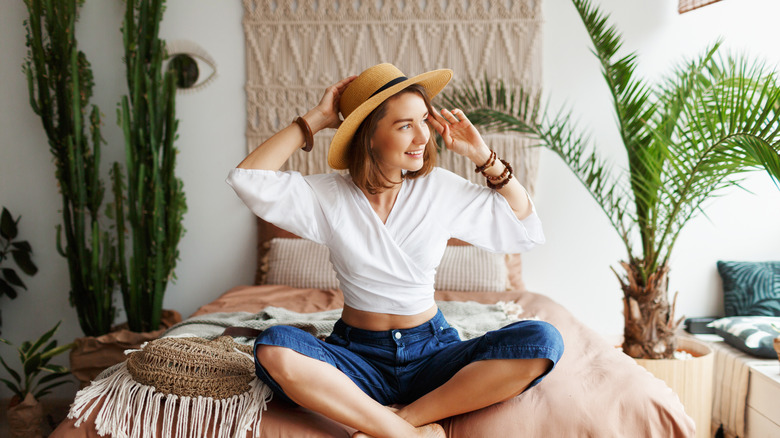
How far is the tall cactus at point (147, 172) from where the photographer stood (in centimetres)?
265

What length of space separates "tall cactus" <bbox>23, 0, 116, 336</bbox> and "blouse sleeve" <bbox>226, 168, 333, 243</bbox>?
5.37 ft

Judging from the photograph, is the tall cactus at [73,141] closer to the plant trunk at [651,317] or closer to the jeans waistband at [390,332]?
the jeans waistband at [390,332]

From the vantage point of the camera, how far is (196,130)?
3082mm

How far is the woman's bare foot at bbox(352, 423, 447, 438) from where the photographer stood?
1.24 metres

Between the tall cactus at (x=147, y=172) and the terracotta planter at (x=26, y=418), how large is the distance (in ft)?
1.81

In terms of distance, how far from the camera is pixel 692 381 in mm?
2184

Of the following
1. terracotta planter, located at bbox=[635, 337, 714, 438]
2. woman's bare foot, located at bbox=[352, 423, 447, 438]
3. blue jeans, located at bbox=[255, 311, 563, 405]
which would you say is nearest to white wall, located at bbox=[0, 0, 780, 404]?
terracotta planter, located at bbox=[635, 337, 714, 438]

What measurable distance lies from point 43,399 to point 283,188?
2486 mm

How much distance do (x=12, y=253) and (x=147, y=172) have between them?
3.34 ft

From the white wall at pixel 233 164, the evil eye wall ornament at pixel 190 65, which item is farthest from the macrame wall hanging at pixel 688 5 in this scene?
the evil eye wall ornament at pixel 190 65

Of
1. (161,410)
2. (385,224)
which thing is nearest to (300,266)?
(385,224)

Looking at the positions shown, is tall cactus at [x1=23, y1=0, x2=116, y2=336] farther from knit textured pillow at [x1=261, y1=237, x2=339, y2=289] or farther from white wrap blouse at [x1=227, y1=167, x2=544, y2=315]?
white wrap blouse at [x1=227, y1=167, x2=544, y2=315]

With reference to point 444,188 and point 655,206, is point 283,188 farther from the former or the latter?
point 655,206

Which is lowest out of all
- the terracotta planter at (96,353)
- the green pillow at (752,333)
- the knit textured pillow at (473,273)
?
the terracotta planter at (96,353)
